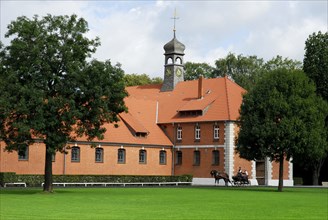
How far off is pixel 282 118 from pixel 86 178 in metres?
18.7

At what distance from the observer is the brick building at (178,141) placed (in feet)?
208

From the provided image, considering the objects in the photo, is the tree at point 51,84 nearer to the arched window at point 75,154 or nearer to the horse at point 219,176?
the arched window at point 75,154

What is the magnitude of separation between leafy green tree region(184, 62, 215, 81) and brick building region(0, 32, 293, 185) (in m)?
20.7

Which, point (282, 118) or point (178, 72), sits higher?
point (178, 72)

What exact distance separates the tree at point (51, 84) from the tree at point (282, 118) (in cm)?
1312

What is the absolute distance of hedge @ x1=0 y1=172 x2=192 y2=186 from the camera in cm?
5153

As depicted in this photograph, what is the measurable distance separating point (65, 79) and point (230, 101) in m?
29.9

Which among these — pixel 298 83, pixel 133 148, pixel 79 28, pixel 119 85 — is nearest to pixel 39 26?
pixel 79 28

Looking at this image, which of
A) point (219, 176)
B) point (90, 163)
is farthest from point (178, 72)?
point (90, 163)

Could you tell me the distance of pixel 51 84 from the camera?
39.8 m

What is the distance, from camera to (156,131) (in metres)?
69.8

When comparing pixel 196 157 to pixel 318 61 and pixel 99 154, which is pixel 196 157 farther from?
pixel 318 61

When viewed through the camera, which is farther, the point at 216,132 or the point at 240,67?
the point at 240,67

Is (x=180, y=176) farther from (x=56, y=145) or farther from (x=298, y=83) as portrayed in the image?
(x=56, y=145)
